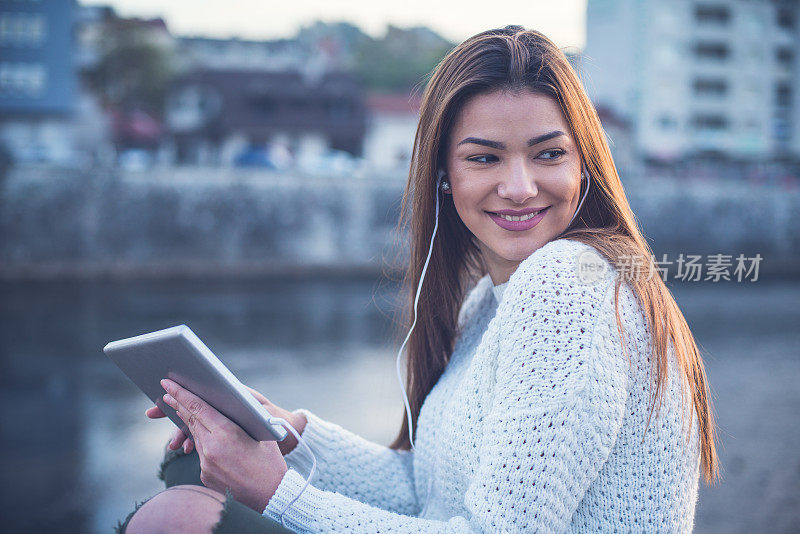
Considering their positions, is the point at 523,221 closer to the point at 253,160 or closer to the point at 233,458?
the point at 233,458

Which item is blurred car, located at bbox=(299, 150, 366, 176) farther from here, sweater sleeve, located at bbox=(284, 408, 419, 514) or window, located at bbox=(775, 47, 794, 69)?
window, located at bbox=(775, 47, 794, 69)

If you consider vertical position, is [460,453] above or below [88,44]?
below

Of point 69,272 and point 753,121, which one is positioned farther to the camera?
point 753,121

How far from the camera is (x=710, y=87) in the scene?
2692 cm

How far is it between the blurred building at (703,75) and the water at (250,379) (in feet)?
50.8

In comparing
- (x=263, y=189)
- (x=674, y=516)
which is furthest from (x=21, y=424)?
(x=263, y=189)

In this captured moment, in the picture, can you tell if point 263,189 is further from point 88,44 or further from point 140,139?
point 88,44

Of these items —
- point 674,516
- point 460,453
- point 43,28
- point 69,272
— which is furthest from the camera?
point 43,28

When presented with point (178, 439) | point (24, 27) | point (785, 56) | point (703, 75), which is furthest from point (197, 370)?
point (785, 56)

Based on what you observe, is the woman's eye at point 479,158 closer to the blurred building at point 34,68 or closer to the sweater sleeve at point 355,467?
the sweater sleeve at point 355,467

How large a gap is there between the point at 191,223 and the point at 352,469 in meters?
12.7

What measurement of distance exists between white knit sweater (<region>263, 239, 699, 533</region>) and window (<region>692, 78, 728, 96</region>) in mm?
29113

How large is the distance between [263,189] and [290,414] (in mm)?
12857

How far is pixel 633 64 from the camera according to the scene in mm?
25578
